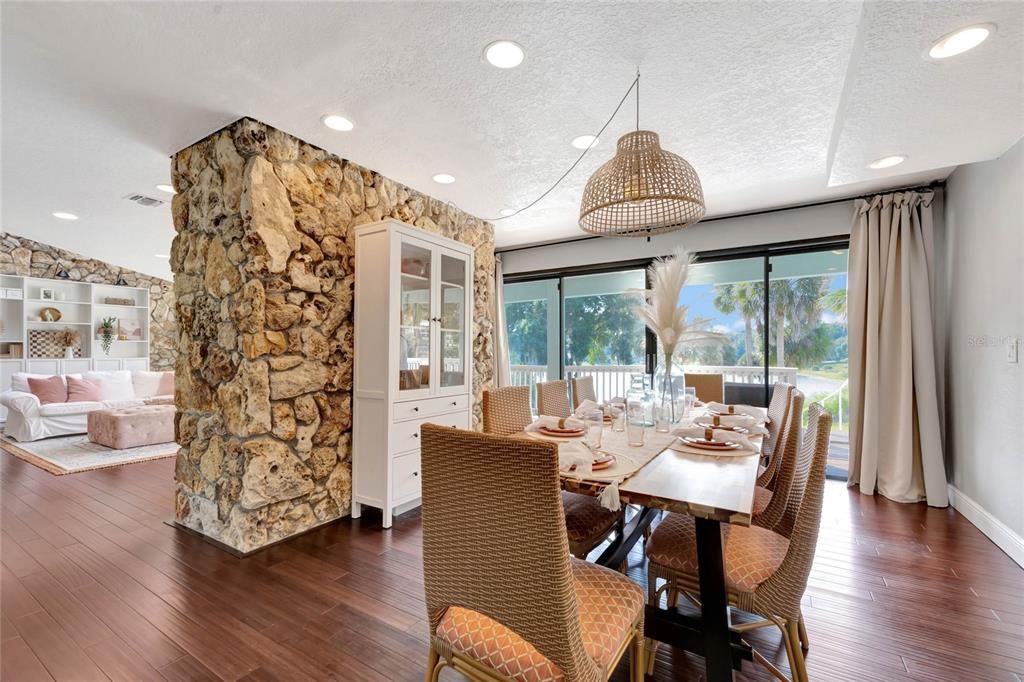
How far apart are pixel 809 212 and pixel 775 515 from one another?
321cm

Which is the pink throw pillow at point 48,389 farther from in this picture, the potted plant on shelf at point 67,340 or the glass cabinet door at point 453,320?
the glass cabinet door at point 453,320

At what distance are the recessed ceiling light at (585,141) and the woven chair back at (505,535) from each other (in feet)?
7.22

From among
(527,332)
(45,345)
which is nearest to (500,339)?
(527,332)

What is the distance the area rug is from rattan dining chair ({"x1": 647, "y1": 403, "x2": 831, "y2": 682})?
5.22m

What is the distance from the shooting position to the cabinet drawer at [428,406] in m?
2.92

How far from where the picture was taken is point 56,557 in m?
2.40

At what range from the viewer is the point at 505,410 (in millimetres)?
2350

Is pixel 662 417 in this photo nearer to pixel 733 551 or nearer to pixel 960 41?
pixel 733 551

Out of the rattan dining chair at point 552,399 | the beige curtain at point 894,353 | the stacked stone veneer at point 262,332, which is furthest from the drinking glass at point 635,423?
the beige curtain at point 894,353

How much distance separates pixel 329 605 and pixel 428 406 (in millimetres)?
1414

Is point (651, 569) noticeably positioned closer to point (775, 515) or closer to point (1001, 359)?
point (775, 515)

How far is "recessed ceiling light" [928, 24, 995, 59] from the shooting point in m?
1.52

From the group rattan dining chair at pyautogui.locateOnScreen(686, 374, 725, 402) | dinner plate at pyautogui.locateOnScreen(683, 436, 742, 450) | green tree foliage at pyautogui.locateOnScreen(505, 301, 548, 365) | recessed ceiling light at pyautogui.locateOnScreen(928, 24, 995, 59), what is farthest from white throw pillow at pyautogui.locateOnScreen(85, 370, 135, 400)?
recessed ceiling light at pyautogui.locateOnScreen(928, 24, 995, 59)

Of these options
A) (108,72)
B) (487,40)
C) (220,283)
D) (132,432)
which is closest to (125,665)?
(220,283)
